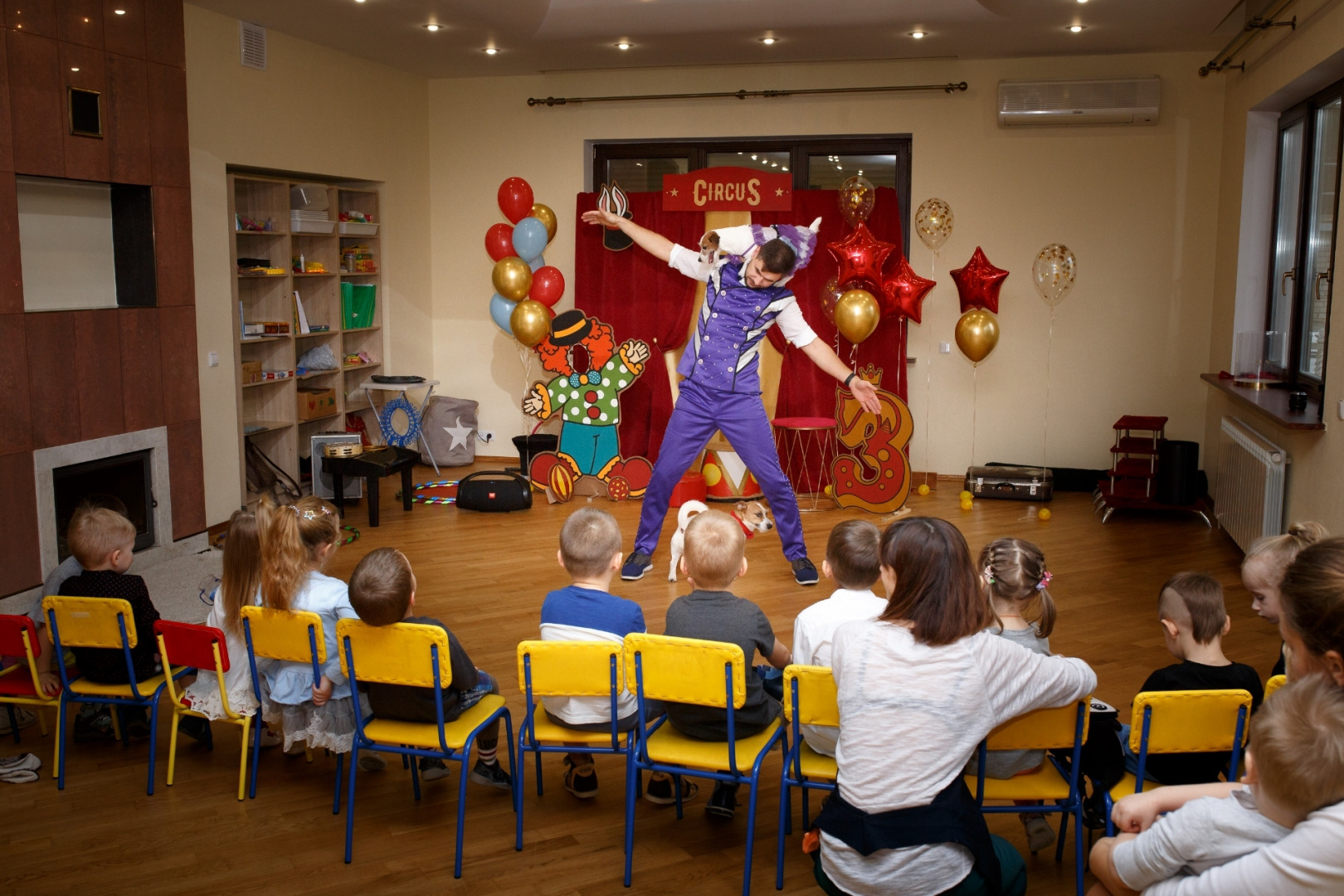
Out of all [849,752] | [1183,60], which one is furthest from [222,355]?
[1183,60]

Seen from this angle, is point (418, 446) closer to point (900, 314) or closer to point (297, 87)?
point (297, 87)

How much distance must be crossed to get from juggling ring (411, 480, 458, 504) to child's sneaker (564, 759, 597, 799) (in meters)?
4.42

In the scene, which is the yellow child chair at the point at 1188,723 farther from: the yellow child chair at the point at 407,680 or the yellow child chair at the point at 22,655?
the yellow child chair at the point at 22,655

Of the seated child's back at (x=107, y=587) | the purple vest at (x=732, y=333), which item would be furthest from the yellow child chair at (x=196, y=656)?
the purple vest at (x=732, y=333)

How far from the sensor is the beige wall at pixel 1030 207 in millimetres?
7672

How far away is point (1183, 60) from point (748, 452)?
4.56 metres

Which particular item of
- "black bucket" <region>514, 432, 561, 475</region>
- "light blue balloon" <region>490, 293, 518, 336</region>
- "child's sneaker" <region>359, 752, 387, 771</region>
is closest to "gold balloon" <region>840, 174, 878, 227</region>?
"light blue balloon" <region>490, 293, 518, 336</region>

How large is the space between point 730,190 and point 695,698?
216 inches

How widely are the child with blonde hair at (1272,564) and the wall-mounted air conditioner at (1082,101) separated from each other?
5.50 meters

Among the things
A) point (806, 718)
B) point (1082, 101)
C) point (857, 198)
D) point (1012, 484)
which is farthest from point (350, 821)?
point (1082, 101)

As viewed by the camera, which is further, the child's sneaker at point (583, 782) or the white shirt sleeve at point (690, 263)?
the white shirt sleeve at point (690, 263)

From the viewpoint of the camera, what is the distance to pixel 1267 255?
690 centimetres

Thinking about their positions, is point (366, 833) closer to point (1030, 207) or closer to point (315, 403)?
point (315, 403)

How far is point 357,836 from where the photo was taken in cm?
300
